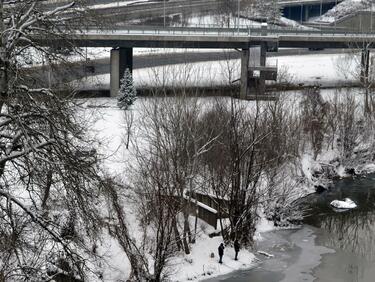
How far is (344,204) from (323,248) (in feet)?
20.6

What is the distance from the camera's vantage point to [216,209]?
2448 centimetres

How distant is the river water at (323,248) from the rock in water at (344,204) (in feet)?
0.96

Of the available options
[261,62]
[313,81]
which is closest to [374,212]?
[261,62]

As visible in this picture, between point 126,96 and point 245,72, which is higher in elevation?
point 245,72

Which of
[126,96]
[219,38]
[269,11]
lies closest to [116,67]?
[126,96]

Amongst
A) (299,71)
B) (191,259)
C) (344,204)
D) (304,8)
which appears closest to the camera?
(191,259)

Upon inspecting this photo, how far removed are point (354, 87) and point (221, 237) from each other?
94.4 ft

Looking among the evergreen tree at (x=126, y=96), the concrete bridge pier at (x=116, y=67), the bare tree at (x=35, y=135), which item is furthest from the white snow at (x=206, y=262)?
the concrete bridge pier at (x=116, y=67)

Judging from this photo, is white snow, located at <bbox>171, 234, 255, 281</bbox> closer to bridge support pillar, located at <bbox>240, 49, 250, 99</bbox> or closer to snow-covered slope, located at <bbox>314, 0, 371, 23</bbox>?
bridge support pillar, located at <bbox>240, 49, 250, 99</bbox>

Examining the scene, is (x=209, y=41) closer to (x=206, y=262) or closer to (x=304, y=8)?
(x=206, y=262)

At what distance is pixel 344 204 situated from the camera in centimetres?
2903

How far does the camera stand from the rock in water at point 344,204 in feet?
94.7

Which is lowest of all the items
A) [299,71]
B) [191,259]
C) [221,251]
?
[191,259]

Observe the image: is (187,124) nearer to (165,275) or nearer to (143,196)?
(143,196)
